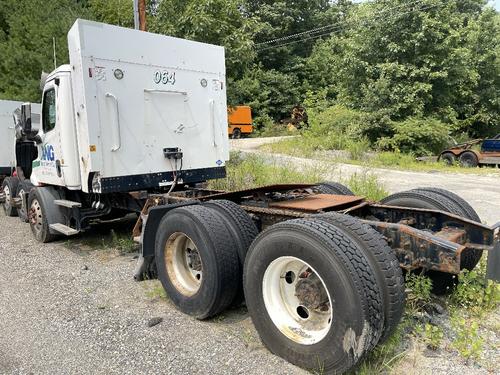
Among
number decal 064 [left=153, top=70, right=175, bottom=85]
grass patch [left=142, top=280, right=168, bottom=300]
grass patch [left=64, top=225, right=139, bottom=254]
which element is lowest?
grass patch [left=142, top=280, right=168, bottom=300]

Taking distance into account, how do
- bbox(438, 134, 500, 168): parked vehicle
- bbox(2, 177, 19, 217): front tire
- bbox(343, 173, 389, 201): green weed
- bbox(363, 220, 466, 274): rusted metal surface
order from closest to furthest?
bbox(363, 220, 466, 274): rusted metal surface, bbox(343, 173, 389, 201): green weed, bbox(2, 177, 19, 217): front tire, bbox(438, 134, 500, 168): parked vehicle

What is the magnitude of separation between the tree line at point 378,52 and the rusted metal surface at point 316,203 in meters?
9.14

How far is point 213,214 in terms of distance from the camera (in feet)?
13.2

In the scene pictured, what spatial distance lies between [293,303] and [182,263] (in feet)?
4.70

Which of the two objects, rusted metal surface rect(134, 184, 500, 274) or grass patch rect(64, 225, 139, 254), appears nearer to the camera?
rusted metal surface rect(134, 184, 500, 274)

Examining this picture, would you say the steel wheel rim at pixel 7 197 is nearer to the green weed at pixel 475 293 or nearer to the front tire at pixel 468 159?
the green weed at pixel 475 293

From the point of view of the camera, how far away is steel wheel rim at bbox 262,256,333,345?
316 centimetres

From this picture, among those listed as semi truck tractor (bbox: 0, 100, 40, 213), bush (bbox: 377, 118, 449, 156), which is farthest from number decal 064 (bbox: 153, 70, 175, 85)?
bush (bbox: 377, 118, 449, 156)

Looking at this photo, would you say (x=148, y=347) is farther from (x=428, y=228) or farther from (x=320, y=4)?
(x=320, y=4)

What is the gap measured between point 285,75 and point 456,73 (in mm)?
18623

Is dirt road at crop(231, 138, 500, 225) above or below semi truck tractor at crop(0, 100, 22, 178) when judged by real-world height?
below

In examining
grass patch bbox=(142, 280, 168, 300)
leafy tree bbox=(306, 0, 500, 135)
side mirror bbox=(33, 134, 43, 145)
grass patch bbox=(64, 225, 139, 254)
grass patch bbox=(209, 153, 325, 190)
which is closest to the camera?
grass patch bbox=(142, 280, 168, 300)

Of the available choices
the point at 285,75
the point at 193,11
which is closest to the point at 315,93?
the point at 285,75

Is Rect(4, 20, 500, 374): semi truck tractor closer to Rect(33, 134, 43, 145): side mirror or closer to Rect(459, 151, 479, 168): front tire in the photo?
Rect(33, 134, 43, 145): side mirror
